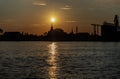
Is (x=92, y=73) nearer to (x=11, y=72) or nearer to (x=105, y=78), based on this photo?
(x=105, y=78)

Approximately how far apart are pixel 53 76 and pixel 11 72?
17.3 feet

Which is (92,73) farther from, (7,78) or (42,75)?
(7,78)

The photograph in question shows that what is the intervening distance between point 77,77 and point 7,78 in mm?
6435

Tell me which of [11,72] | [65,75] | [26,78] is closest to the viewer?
[26,78]

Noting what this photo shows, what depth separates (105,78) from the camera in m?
40.0

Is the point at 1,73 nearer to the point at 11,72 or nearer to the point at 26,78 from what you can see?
the point at 11,72

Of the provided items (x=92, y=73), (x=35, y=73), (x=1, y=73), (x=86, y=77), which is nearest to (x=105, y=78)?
(x=86, y=77)

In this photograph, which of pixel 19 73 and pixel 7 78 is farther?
pixel 19 73

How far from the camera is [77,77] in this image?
40.6 meters

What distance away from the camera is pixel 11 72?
1778 inches

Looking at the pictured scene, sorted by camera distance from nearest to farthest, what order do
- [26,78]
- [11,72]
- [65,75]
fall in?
1. [26,78]
2. [65,75]
3. [11,72]

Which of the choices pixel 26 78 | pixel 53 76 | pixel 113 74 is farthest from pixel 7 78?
pixel 113 74

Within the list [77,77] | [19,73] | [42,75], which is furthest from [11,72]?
[77,77]

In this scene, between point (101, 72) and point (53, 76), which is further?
point (101, 72)
